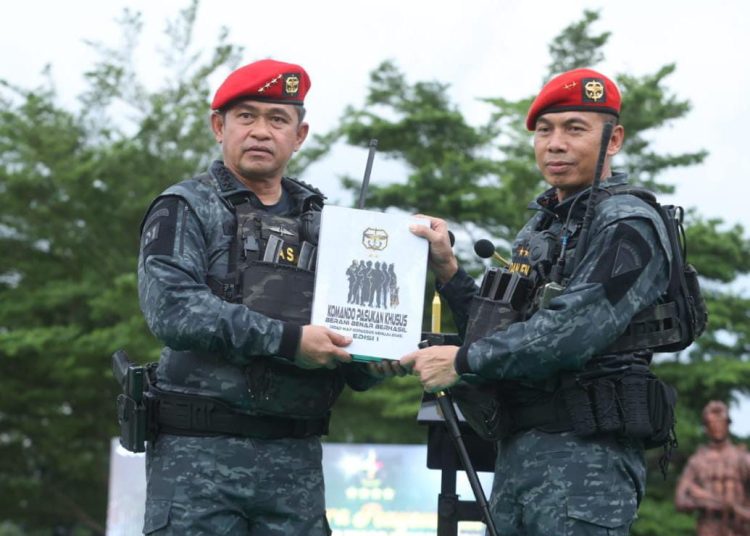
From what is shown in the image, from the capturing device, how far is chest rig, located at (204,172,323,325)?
15.1 ft

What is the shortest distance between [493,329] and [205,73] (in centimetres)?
2002

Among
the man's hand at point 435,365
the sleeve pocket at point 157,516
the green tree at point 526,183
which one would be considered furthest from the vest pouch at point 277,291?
the green tree at point 526,183

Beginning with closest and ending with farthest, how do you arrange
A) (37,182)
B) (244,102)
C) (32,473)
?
(244,102), (37,182), (32,473)

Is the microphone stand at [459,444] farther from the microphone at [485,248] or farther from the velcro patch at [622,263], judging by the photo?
the velcro patch at [622,263]

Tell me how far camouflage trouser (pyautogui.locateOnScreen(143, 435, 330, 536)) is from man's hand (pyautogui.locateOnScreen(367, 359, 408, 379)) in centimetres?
42

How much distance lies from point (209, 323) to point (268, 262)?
0.39 m

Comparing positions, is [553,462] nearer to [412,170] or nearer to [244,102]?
[244,102]

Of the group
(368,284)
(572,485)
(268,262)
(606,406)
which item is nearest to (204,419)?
(268,262)

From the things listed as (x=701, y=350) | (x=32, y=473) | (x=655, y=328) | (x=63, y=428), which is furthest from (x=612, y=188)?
(x=32, y=473)

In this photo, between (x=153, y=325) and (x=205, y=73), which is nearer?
(x=153, y=325)

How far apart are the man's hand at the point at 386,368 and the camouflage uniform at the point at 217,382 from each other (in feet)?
0.60

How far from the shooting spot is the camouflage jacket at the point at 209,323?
4.39 metres

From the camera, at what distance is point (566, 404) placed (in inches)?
176

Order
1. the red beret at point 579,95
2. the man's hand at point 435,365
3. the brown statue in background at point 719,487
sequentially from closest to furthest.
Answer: the man's hand at point 435,365
the red beret at point 579,95
the brown statue in background at point 719,487
